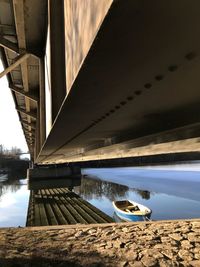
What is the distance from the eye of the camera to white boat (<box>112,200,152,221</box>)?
92.3ft

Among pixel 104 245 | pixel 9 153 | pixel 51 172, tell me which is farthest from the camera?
A: pixel 9 153

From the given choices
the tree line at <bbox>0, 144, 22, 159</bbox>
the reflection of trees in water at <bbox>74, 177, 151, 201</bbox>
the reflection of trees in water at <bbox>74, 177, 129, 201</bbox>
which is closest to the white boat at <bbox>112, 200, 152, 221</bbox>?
the reflection of trees in water at <bbox>74, 177, 151, 201</bbox>

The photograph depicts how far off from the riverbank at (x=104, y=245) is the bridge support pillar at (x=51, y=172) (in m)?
60.7

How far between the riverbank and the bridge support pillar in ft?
199

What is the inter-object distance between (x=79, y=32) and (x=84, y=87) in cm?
52

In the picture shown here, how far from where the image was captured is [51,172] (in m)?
77.0

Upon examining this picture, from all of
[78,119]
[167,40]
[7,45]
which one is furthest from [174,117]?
[7,45]

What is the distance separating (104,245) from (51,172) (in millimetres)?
65239

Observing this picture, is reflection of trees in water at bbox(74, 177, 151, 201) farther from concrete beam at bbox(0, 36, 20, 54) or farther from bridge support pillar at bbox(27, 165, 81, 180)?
concrete beam at bbox(0, 36, 20, 54)

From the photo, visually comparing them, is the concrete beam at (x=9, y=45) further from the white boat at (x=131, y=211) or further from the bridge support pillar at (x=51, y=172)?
the bridge support pillar at (x=51, y=172)

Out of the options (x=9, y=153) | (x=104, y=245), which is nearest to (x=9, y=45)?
(x=104, y=245)

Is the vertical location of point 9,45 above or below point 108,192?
above

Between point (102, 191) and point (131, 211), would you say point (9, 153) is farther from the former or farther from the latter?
point (131, 211)

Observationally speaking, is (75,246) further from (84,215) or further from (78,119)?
(84,215)
